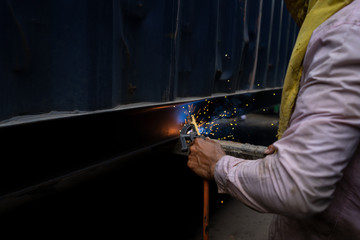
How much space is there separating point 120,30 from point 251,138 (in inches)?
175

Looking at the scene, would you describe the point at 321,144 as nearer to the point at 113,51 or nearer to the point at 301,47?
the point at 301,47

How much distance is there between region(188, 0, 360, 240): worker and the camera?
707 millimetres

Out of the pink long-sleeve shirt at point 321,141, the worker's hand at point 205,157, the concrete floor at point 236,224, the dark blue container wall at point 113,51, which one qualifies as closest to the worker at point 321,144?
the pink long-sleeve shirt at point 321,141

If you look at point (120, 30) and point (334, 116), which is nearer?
point (334, 116)

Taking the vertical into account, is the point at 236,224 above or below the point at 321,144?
below

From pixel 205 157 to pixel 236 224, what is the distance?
5.59 feet

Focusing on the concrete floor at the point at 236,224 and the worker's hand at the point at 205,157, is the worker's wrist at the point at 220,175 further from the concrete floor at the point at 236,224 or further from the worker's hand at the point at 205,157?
the concrete floor at the point at 236,224

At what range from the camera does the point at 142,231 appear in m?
2.35

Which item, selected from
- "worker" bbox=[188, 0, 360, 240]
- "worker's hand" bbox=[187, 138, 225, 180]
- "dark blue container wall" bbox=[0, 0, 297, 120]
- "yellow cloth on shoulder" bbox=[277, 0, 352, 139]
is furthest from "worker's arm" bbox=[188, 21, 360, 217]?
"dark blue container wall" bbox=[0, 0, 297, 120]

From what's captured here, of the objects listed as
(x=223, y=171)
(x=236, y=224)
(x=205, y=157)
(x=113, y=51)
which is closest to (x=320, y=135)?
(x=223, y=171)

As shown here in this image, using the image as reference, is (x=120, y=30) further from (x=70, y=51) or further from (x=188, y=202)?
(x=188, y=202)

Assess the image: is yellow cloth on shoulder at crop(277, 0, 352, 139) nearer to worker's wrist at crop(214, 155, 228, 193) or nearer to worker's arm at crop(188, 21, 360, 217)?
worker's arm at crop(188, 21, 360, 217)

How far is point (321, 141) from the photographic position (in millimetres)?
709

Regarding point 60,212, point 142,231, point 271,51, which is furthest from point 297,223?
point 271,51
